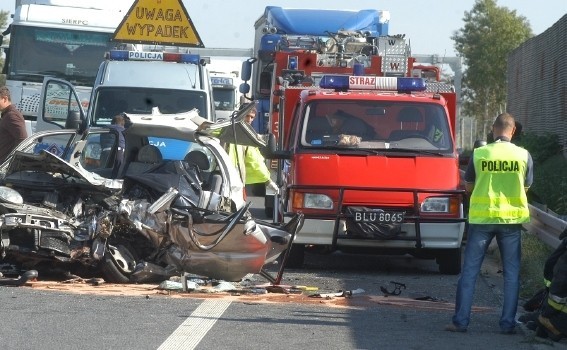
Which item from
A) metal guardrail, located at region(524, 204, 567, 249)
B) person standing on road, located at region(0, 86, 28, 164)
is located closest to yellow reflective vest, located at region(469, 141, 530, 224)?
metal guardrail, located at region(524, 204, 567, 249)

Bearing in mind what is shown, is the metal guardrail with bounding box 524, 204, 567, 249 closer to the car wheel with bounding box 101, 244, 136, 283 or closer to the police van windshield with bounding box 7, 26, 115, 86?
the car wheel with bounding box 101, 244, 136, 283

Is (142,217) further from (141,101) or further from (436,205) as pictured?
(141,101)

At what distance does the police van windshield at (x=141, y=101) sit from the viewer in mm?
20547

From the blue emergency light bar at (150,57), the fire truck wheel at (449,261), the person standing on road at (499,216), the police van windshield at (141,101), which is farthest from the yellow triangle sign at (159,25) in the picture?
the person standing on road at (499,216)

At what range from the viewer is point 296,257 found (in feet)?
47.1

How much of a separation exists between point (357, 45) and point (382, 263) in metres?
7.14

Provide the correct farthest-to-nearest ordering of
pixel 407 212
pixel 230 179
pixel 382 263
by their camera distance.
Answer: pixel 382 263 → pixel 407 212 → pixel 230 179

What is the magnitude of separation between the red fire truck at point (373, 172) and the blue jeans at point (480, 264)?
12.0ft

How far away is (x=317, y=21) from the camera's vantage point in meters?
25.4

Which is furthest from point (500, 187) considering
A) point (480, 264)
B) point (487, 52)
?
point (487, 52)

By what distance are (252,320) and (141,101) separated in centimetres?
1108

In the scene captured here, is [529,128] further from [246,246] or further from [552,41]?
[246,246]

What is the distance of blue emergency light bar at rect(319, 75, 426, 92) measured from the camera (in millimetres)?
15438

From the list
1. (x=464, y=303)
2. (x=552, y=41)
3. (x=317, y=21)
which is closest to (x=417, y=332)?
(x=464, y=303)
